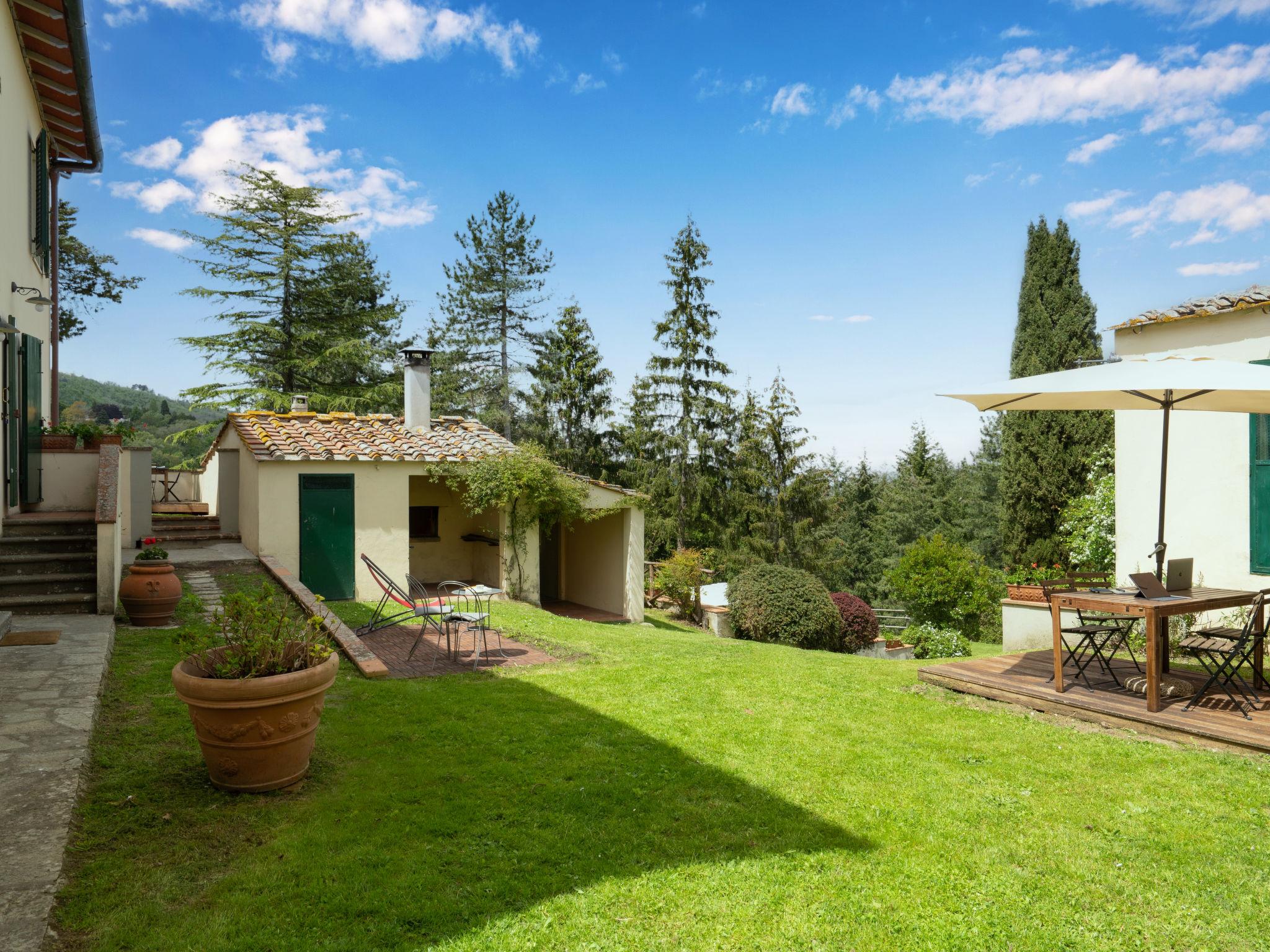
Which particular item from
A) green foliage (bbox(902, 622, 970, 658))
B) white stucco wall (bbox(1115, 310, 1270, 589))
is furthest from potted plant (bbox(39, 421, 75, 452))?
green foliage (bbox(902, 622, 970, 658))

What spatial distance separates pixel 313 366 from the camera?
27.7 metres

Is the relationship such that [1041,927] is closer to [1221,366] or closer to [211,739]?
[211,739]

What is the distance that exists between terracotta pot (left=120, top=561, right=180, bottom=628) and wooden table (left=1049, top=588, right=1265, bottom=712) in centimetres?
835

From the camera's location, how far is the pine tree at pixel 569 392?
31.5m

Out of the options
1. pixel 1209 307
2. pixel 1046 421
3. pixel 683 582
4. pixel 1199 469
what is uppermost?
pixel 1209 307

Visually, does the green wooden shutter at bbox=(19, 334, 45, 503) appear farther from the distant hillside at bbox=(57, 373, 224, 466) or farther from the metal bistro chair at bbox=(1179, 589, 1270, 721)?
the distant hillside at bbox=(57, 373, 224, 466)

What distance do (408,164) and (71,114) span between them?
19074 millimetres

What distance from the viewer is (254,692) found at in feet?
12.0

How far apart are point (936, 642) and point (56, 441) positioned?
1521 cm

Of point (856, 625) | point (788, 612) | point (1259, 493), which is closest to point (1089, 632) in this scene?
point (1259, 493)

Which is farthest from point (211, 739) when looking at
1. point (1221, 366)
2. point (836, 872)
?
point (1221, 366)

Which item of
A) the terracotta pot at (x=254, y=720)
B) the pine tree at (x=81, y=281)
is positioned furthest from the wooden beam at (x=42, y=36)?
the pine tree at (x=81, y=281)

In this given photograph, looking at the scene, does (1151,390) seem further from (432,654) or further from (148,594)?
(148,594)

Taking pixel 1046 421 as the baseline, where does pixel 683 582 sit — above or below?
below
